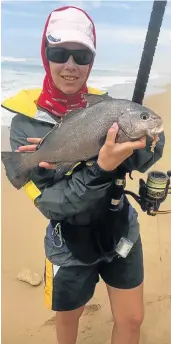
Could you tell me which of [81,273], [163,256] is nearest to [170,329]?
[163,256]

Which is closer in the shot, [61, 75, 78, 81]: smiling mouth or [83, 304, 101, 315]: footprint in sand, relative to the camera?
[61, 75, 78, 81]: smiling mouth

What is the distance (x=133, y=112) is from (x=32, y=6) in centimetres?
2513

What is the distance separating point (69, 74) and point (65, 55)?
0.11 meters

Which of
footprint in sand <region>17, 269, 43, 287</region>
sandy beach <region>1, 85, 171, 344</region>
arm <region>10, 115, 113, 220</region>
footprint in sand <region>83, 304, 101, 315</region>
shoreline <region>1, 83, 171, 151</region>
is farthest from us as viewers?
shoreline <region>1, 83, 171, 151</region>

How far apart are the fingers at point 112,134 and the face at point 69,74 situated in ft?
2.06

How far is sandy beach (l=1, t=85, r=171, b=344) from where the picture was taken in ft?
12.2

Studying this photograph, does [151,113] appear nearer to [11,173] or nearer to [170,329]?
[11,173]

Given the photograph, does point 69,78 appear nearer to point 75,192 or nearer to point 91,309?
point 75,192

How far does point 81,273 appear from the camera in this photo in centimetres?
259

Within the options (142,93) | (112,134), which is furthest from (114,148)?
(142,93)

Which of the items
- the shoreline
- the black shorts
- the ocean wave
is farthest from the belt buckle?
the ocean wave

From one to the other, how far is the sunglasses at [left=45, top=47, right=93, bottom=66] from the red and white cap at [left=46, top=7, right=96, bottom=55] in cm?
4

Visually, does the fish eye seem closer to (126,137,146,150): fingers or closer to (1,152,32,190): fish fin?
(126,137,146,150): fingers

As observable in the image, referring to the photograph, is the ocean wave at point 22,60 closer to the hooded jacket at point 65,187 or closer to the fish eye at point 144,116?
the hooded jacket at point 65,187
